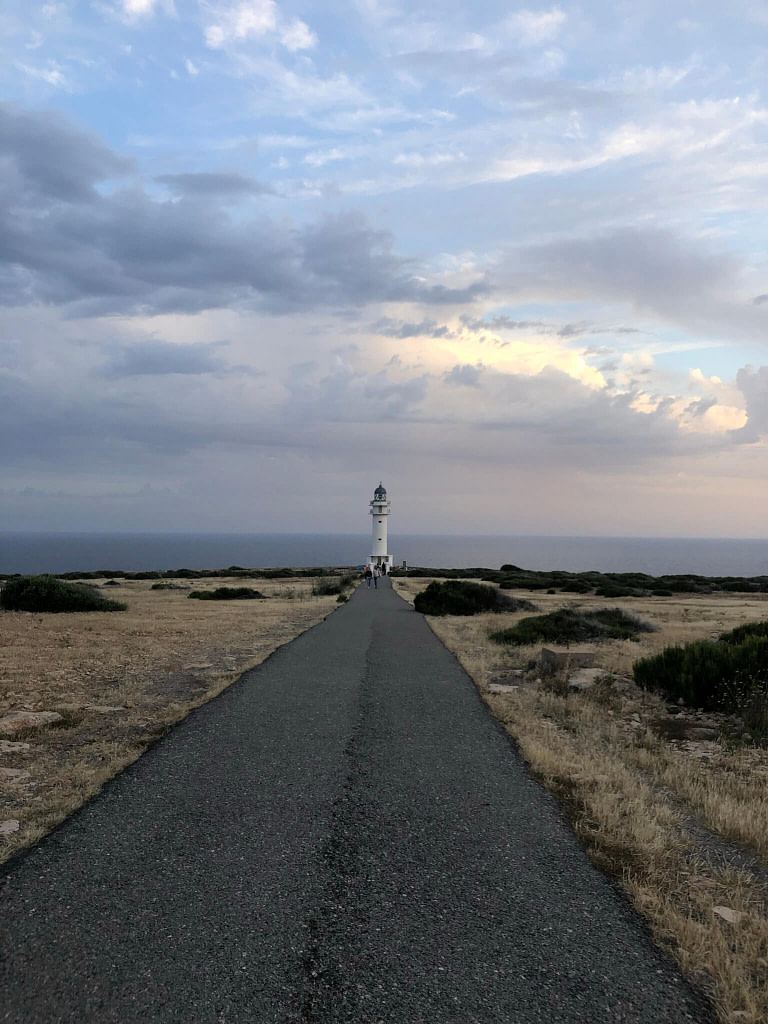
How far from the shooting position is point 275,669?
12.9 metres

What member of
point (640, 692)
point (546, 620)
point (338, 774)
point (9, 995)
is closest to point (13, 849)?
point (9, 995)

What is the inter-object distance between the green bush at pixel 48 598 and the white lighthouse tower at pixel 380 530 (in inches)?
1689

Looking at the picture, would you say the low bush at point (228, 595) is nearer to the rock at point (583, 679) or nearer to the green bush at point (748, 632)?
the rock at point (583, 679)

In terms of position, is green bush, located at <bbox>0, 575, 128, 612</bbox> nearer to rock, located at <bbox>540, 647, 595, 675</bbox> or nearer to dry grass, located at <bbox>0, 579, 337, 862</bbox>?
dry grass, located at <bbox>0, 579, 337, 862</bbox>

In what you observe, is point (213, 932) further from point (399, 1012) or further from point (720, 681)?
point (720, 681)

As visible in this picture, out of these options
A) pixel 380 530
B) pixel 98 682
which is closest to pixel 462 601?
pixel 98 682

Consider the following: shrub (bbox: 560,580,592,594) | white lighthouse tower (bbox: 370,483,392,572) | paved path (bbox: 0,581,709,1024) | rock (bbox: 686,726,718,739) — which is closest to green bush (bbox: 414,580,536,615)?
rock (bbox: 686,726,718,739)

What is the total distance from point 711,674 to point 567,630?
8327mm

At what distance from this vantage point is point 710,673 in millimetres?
11234

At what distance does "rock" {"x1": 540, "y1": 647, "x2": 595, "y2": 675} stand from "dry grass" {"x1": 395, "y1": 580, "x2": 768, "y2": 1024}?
0.44 m

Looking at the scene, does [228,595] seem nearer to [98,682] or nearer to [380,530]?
[98,682]

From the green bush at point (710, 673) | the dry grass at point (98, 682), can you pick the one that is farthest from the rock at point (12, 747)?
the green bush at point (710, 673)

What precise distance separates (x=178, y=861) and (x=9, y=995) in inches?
59.4

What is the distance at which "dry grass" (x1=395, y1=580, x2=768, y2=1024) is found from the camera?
3.74m
